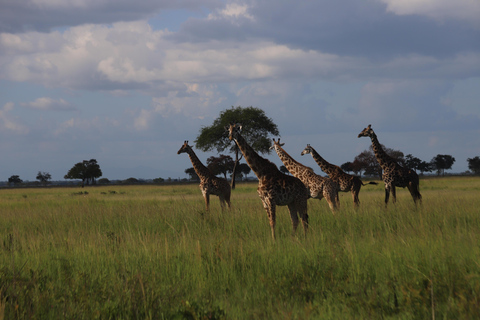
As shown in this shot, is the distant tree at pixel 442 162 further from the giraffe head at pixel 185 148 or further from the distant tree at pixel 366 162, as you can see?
the giraffe head at pixel 185 148

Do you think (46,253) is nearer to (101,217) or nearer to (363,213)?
(101,217)

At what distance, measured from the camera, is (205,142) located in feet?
182

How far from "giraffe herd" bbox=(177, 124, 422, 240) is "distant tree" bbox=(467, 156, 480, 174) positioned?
12023cm

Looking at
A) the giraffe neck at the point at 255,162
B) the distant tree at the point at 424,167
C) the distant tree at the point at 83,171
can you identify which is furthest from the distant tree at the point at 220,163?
the giraffe neck at the point at 255,162

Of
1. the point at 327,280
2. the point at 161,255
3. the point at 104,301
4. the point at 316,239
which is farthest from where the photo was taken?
the point at 316,239

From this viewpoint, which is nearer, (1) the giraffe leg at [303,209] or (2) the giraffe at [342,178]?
(1) the giraffe leg at [303,209]

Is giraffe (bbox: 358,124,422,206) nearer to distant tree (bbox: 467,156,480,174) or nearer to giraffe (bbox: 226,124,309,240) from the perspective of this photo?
giraffe (bbox: 226,124,309,240)

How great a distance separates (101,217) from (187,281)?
8.43 metres

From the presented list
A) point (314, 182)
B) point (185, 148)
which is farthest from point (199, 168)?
point (314, 182)

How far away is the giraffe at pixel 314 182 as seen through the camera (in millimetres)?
13391

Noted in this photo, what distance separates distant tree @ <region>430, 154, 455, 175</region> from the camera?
125 meters

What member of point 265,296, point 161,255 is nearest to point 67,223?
point 161,255

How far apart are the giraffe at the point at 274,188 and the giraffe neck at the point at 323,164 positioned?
571cm

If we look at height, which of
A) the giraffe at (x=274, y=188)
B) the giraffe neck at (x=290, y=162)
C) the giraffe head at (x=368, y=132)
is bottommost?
Result: the giraffe at (x=274, y=188)
